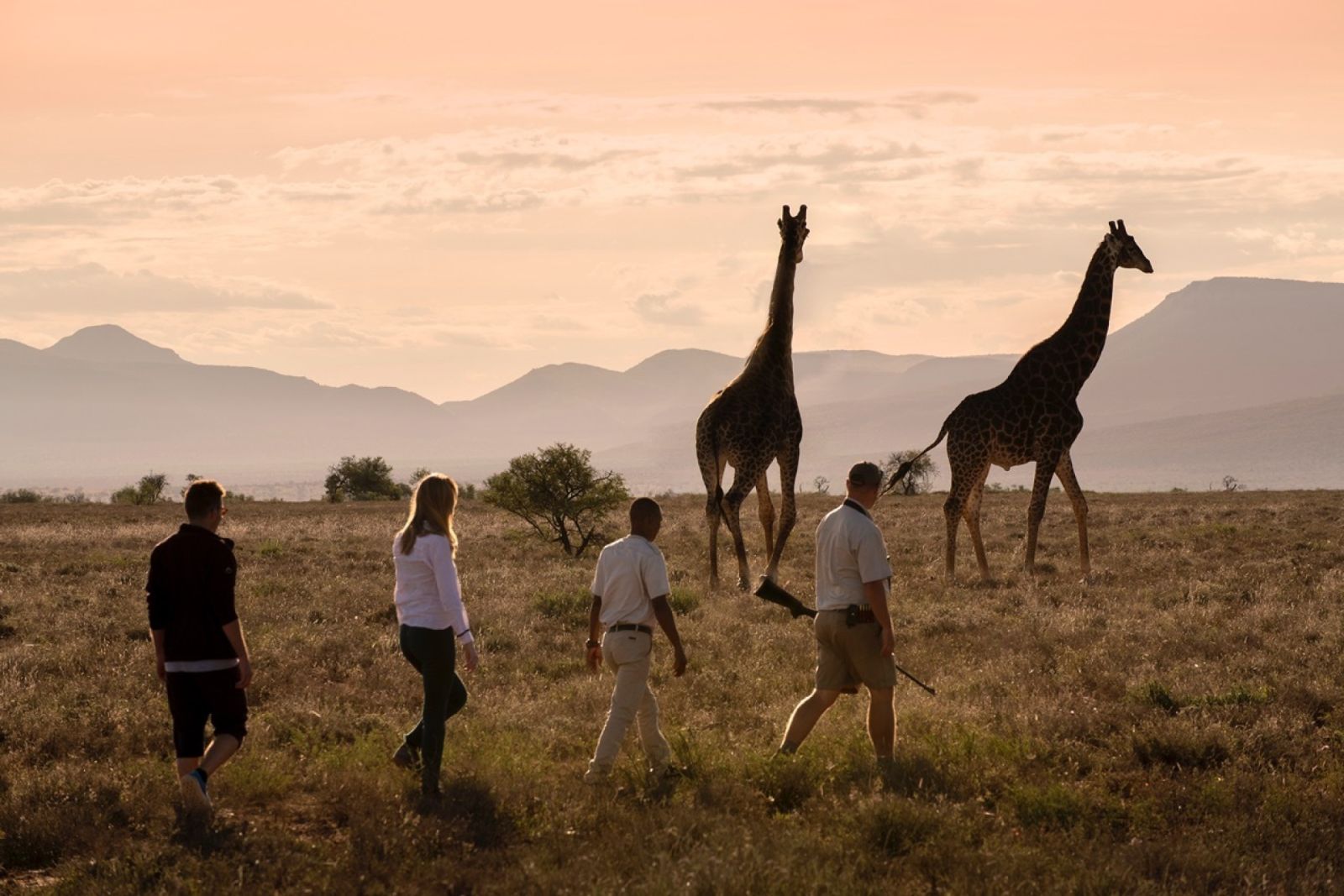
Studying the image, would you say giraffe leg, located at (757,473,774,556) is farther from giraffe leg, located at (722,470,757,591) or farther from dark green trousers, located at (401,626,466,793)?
dark green trousers, located at (401,626,466,793)

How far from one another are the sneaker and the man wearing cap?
12.7 ft

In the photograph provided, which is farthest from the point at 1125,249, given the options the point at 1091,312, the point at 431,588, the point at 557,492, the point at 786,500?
the point at 431,588

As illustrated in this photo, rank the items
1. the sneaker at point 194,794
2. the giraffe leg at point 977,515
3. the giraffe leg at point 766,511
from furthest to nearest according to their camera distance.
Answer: the giraffe leg at point 977,515
the giraffe leg at point 766,511
the sneaker at point 194,794

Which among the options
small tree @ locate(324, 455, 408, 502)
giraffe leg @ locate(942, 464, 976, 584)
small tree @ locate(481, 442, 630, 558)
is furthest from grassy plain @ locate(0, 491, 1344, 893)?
small tree @ locate(324, 455, 408, 502)

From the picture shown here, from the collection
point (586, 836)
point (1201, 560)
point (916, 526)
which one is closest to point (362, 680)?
point (586, 836)

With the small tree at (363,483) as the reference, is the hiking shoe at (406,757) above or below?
below

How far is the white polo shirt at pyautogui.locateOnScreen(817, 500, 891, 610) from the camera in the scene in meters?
9.28

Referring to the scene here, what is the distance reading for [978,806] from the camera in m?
8.88

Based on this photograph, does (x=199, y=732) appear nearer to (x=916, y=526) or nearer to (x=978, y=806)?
(x=978, y=806)

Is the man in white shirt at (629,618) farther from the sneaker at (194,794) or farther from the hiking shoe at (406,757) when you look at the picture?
the sneaker at (194,794)

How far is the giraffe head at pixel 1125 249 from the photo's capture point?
21375 millimetres

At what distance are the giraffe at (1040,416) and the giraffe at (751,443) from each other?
1.92m

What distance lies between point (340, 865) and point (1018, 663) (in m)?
8.00

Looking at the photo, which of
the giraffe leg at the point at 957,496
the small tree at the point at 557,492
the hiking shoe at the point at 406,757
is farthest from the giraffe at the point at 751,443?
the hiking shoe at the point at 406,757
